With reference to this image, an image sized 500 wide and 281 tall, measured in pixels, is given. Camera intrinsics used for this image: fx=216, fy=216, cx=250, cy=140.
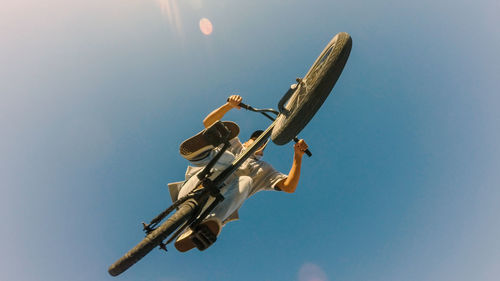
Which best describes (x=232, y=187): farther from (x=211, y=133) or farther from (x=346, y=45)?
(x=346, y=45)

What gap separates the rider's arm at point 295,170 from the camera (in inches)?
148

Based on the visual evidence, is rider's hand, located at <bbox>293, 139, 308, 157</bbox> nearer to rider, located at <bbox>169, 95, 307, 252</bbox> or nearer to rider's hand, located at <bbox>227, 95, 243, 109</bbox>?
rider, located at <bbox>169, 95, 307, 252</bbox>

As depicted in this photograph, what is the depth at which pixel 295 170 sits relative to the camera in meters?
3.86

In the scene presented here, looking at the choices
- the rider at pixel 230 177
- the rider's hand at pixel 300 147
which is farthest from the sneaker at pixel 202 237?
the rider's hand at pixel 300 147

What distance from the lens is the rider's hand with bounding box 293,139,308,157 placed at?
373 cm

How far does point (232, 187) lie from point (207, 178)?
42 cm

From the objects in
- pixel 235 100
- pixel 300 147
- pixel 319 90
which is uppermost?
pixel 235 100

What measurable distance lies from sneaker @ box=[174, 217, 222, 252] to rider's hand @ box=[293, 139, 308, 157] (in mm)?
1769

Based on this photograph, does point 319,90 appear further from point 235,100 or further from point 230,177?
point 230,177

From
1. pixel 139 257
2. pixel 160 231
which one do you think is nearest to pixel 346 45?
→ pixel 160 231

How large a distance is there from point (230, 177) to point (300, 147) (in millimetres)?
1334

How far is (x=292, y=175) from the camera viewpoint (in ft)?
12.6

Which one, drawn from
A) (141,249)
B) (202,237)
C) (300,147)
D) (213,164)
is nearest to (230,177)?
(213,164)

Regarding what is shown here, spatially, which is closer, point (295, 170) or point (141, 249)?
point (141, 249)
